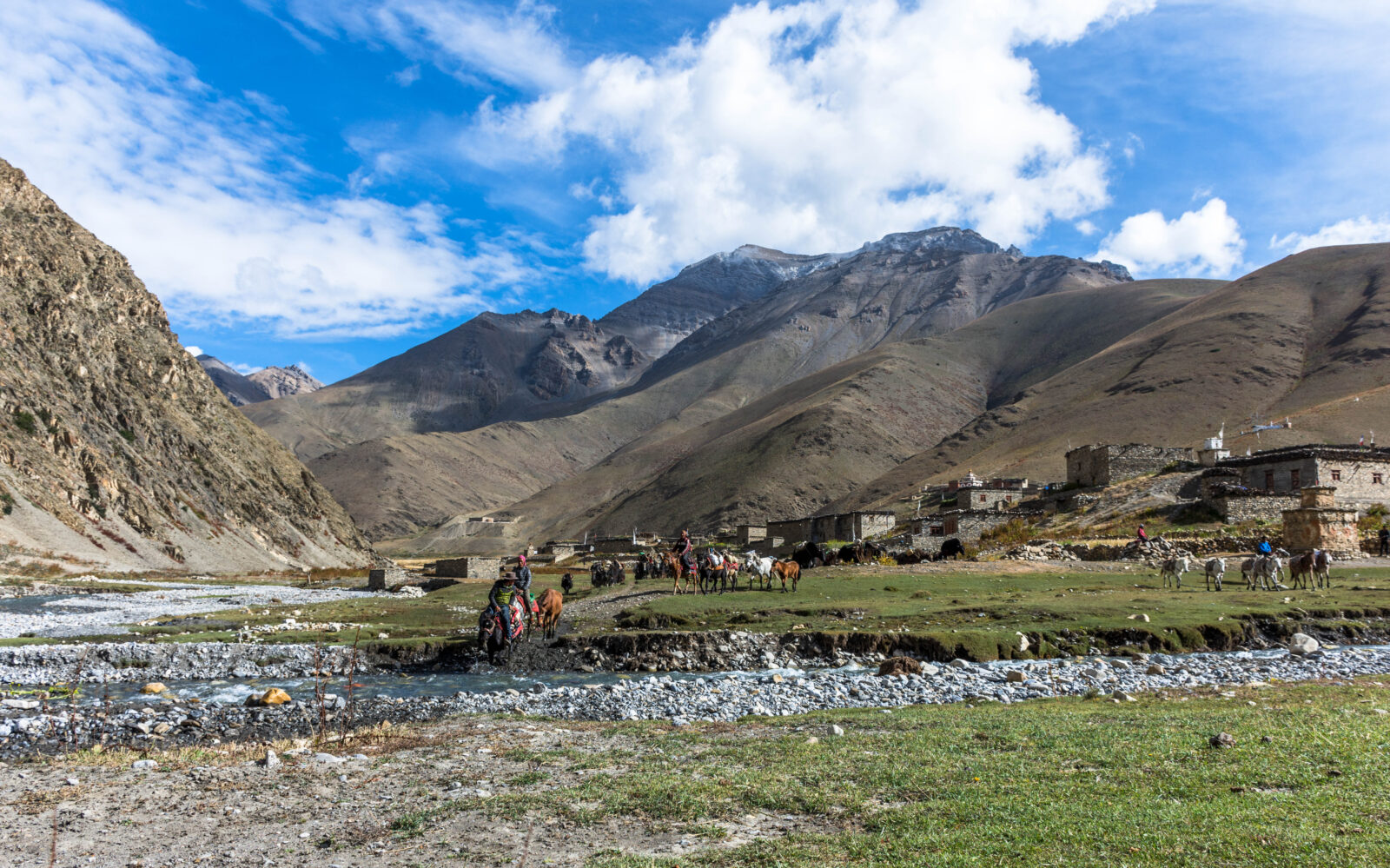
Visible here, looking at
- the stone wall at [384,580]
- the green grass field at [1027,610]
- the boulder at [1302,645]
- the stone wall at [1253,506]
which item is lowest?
the stone wall at [384,580]

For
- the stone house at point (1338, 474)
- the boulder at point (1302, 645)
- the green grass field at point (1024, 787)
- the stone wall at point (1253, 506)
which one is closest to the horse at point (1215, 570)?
the boulder at point (1302, 645)

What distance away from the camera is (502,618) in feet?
54.1

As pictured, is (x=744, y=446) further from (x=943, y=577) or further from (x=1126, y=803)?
(x=1126, y=803)

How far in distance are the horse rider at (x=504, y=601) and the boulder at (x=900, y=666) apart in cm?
723

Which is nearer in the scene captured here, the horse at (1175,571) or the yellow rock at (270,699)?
the yellow rock at (270,699)

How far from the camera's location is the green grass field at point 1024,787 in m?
5.62

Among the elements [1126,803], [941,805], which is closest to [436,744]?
[941,805]

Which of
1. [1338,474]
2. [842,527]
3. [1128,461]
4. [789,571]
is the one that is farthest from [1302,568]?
[842,527]

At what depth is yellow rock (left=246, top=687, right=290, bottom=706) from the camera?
13898mm

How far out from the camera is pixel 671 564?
31.7 meters

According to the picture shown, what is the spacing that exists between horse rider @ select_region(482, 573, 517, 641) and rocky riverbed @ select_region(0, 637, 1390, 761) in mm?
1086

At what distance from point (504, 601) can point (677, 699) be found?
452cm

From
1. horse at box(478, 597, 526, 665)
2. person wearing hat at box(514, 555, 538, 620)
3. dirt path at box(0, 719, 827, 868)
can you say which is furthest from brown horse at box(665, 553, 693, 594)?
dirt path at box(0, 719, 827, 868)

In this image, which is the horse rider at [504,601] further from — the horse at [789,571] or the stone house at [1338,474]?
the stone house at [1338,474]
